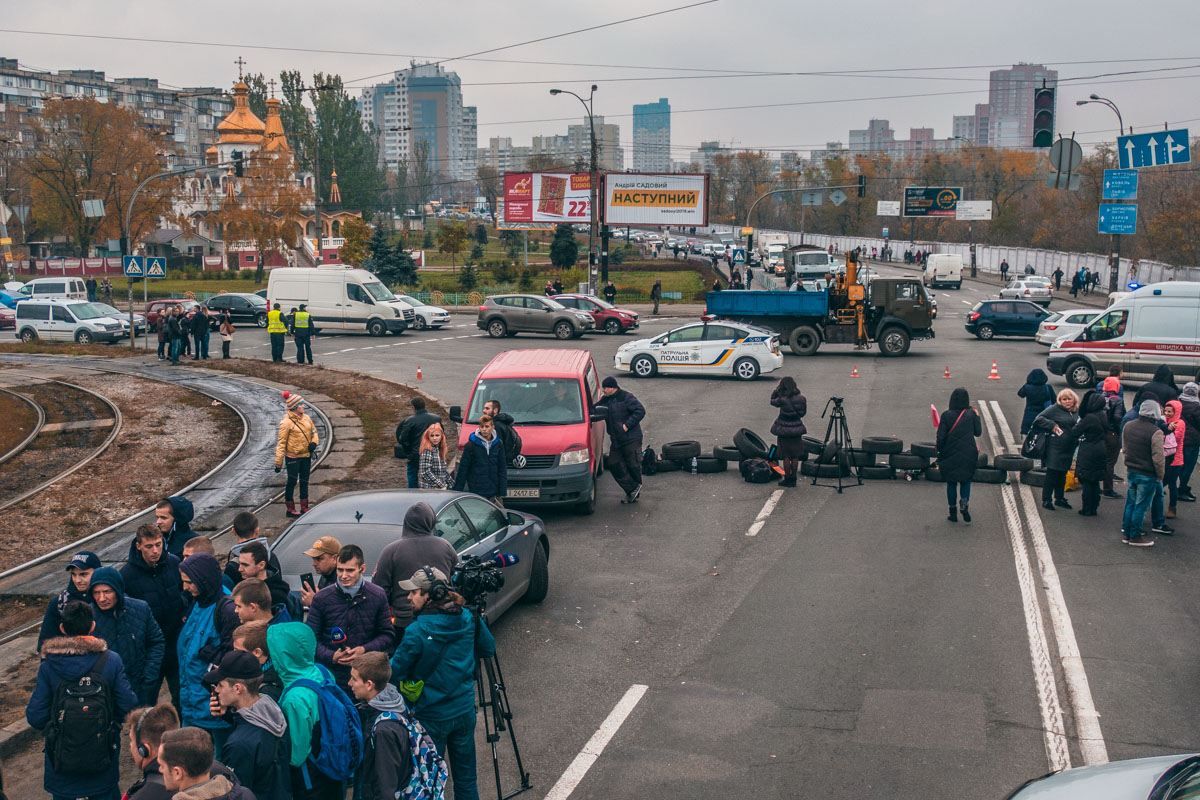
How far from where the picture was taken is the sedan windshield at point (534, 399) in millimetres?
14719

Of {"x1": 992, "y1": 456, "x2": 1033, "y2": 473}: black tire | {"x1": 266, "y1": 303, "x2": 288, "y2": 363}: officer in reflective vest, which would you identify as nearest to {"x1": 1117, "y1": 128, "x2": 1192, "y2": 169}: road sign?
{"x1": 992, "y1": 456, "x2": 1033, "y2": 473}: black tire

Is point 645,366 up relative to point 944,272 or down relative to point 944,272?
down

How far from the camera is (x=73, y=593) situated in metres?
6.76

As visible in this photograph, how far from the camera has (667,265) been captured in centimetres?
7525

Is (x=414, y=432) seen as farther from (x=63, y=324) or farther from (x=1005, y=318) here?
(x=63, y=324)

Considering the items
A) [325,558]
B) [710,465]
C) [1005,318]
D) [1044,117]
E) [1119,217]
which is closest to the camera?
[325,558]

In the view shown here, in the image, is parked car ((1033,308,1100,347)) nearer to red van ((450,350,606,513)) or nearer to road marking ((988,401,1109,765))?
road marking ((988,401,1109,765))

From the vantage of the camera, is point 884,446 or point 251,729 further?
point 884,446

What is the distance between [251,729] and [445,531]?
4.31 metres

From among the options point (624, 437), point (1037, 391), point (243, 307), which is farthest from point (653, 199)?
point (624, 437)

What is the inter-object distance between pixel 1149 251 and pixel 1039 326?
1715 inches

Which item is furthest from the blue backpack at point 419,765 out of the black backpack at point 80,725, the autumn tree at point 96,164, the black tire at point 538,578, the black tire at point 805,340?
the autumn tree at point 96,164

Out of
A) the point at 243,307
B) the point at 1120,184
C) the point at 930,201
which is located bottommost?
the point at 243,307

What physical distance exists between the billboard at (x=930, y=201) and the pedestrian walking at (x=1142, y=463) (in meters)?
88.4
